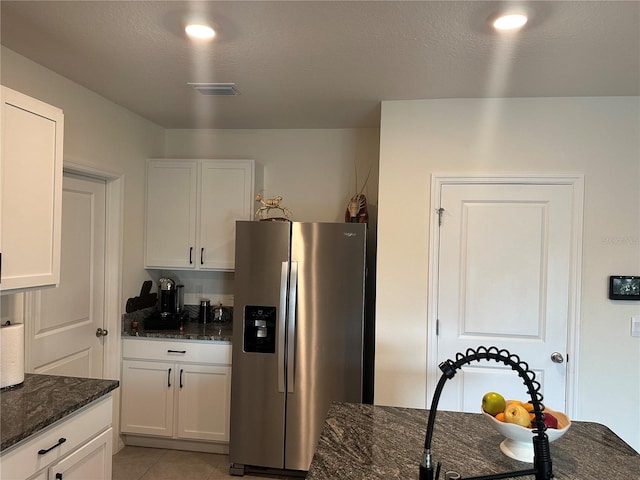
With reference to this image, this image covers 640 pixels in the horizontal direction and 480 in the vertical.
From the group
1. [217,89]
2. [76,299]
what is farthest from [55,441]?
[217,89]

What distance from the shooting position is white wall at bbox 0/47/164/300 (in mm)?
Result: 2361

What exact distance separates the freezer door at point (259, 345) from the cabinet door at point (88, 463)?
104 centimetres

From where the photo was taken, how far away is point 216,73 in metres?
2.46

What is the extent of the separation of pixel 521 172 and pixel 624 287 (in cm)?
93

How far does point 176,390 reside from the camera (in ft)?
10.6

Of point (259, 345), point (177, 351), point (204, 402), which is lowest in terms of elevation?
point (204, 402)

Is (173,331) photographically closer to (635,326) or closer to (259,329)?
(259,329)

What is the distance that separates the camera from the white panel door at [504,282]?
8.90 feet

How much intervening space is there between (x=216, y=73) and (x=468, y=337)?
2.23m

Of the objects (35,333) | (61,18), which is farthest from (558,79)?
(35,333)

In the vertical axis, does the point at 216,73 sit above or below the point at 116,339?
above

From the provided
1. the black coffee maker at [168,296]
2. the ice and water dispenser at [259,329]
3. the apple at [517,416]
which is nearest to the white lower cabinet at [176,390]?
the ice and water dispenser at [259,329]

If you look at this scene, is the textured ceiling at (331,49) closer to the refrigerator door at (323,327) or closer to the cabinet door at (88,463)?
the refrigerator door at (323,327)

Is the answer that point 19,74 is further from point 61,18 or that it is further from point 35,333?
point 35,333
